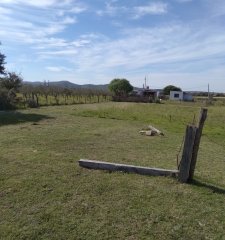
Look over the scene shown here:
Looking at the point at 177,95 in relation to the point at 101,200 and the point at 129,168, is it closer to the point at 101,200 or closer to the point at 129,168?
the point at 129,168

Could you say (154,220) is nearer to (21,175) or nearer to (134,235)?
(134,235)

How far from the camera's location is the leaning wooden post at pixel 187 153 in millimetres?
5590

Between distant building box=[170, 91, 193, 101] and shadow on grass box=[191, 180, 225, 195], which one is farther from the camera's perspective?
distant building box=[170, 91, 193, 101]

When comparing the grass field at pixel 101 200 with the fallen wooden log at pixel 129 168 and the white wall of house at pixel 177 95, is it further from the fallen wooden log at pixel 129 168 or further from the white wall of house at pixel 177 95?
the white wall of house at pixel 177 95

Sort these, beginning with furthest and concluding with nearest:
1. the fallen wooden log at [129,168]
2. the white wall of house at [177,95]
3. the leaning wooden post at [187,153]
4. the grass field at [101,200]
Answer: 1. the white wall of house at [177,95]
2. the fallen wooden log at [129,168]
3. the leaning wooden post at [187,153]
4. the grass field at [101,200]

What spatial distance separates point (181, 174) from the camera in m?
5.74

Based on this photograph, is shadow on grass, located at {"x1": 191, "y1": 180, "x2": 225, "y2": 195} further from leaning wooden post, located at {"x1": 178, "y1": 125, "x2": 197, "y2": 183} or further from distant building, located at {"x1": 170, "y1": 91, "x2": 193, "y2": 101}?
distant building, located at {"x1": 170, "y1": 91, "x2": 193, "y2": 101}

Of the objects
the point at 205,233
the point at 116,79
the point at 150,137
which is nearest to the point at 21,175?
the point at 205,233

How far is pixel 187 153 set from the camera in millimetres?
5648

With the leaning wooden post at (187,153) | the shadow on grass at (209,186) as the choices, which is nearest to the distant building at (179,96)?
the shadow on grass at (209,186)

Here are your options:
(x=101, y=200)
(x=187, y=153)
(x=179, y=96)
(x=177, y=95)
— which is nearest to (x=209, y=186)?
(x=187, y=153)

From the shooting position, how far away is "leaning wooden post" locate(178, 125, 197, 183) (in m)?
5.59

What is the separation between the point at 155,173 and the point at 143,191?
0.92 metres

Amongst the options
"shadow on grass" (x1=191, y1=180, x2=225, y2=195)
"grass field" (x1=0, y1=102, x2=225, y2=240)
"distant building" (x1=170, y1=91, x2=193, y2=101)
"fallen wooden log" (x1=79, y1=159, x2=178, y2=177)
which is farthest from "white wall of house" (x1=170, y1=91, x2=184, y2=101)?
"shadow on grass" (x1=191, y1=180, x2=225, y2=195)
